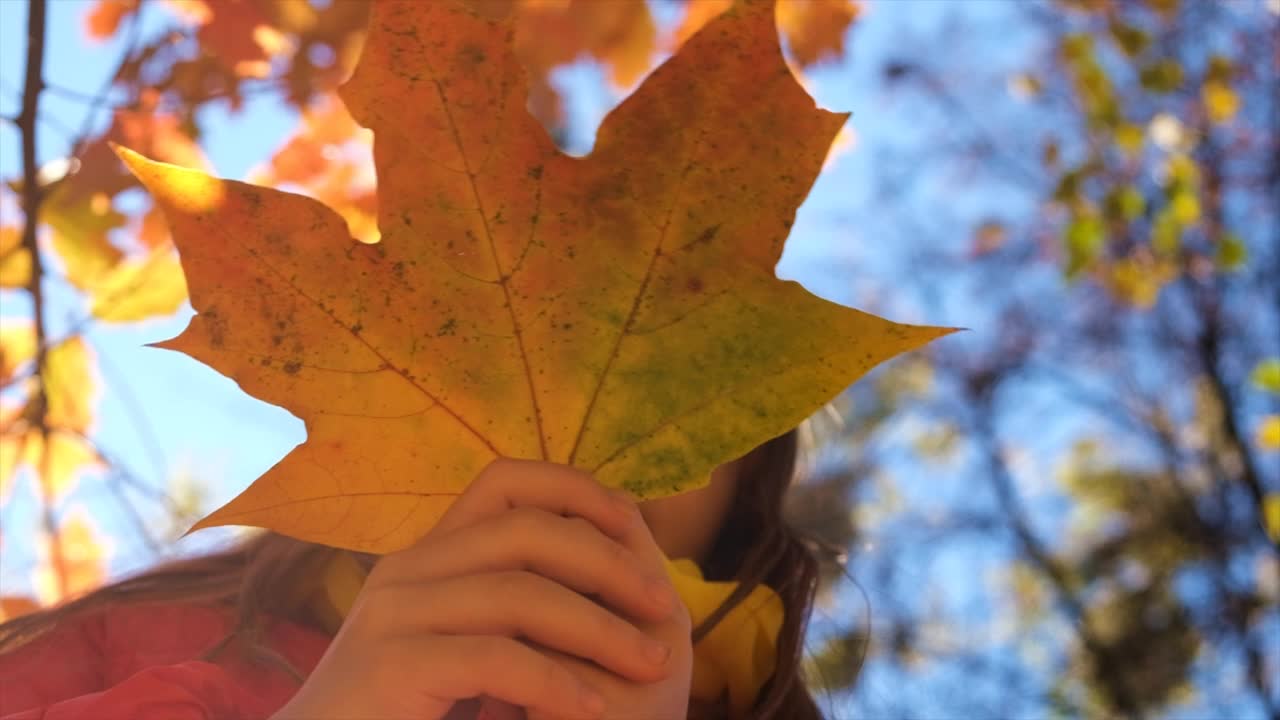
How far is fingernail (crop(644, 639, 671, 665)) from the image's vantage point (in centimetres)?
57

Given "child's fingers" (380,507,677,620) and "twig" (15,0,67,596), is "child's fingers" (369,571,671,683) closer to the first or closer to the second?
"child's fingers" (380,507,677,620)

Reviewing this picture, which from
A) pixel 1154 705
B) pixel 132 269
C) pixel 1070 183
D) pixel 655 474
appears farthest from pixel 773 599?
pixel 1154 705

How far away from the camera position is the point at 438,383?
58cm

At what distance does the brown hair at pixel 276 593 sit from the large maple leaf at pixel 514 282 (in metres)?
0.63

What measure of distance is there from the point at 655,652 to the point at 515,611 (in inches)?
3.1

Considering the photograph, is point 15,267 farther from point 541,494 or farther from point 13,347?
point 541,494

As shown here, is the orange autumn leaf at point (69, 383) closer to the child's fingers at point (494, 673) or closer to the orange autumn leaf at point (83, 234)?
the orange autumn leaf at point (83, 234)

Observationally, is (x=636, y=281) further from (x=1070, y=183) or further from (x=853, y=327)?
(x=1070, y=183)

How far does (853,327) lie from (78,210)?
1.37 metres

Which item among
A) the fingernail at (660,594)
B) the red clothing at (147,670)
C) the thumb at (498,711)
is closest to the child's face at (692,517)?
the red clothing at (147,670)

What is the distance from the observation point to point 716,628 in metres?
1.23

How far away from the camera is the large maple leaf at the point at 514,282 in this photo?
561mm

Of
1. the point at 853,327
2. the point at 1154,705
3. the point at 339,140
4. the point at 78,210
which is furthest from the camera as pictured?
the point at 1154,705

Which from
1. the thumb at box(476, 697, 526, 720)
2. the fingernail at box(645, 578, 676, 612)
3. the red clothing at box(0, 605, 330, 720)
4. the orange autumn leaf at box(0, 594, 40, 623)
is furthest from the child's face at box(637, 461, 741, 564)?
the orange autumn leaf at box(0, 594, 40, 623)
